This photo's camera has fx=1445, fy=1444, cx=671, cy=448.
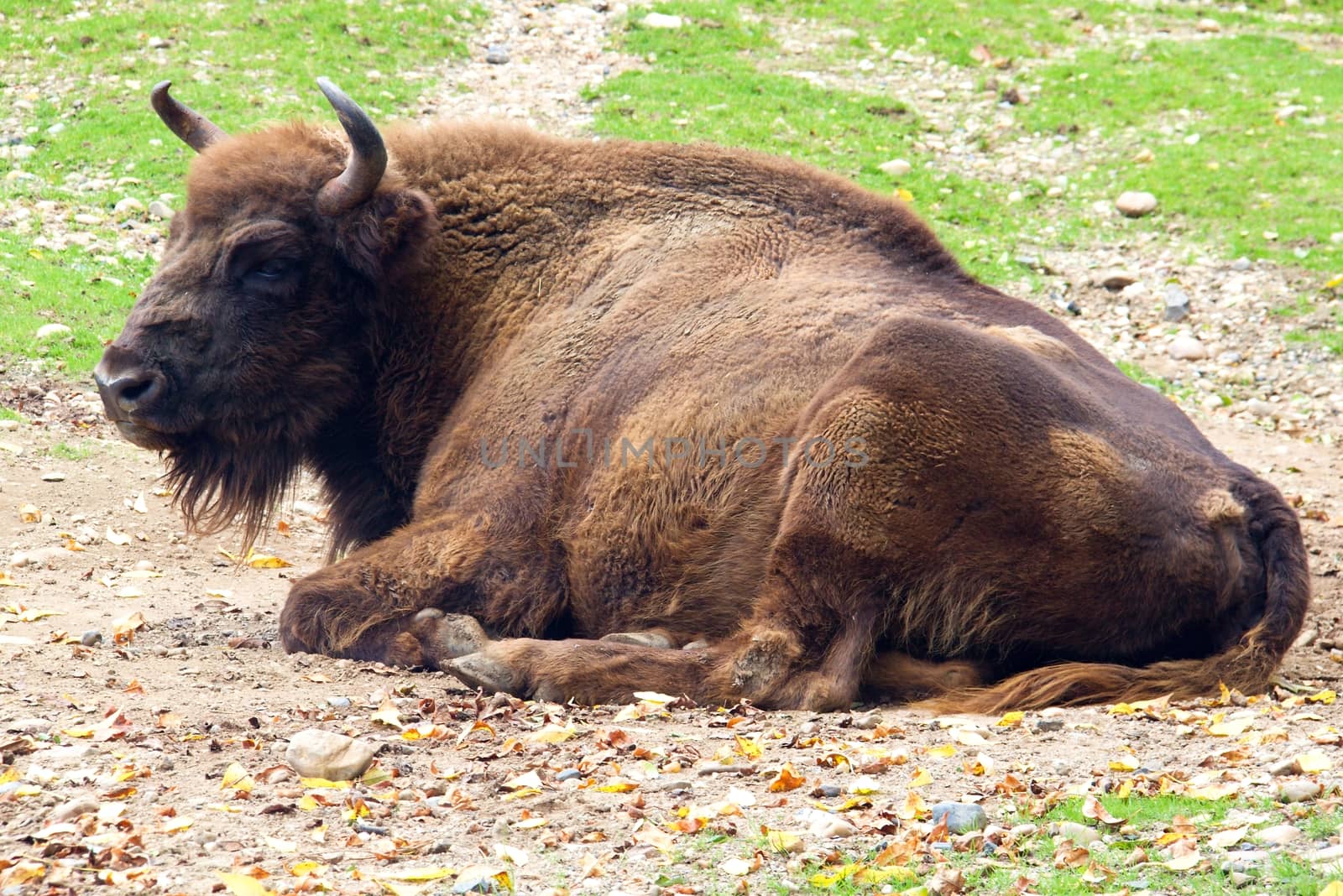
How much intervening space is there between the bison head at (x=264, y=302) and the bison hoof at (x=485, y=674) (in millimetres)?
1662

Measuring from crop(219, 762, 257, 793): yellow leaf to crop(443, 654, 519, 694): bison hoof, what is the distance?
3.99 ft

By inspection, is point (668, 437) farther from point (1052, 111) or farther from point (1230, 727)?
point (1052, 111)

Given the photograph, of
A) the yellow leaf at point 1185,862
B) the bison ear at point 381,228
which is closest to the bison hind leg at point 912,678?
the yellow leaf at point 1185,862

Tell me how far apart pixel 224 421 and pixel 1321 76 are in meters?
14.1

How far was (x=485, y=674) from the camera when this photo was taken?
4777mm

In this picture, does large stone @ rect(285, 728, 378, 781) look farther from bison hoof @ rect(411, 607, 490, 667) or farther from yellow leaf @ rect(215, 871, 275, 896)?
bison hoof @ rect(411, 607, 490, 667)

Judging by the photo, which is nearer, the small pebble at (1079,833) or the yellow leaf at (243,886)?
the yellow leaf at (243,886)

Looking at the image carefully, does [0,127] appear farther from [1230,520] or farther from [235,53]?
[1230,520]

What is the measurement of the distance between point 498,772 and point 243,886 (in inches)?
39.8

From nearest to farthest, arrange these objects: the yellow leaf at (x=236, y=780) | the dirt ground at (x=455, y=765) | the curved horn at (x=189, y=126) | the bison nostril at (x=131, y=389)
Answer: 1. the dirt ground at (x=455, y=765)
2. the yellow leaf at (x=236, y=780)
3. the bison nostril at (x=131, y=389)
4. the curved horn at (x=189, y=126)

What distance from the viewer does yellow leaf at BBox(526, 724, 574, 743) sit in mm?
4102

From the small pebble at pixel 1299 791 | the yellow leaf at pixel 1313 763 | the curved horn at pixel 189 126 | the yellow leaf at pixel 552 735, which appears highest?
the curved horn at pixel 189 126

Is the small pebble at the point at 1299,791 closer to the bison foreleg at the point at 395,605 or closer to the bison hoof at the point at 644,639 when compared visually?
the bison hoof at the point at 644,639

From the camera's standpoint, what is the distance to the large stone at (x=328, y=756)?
12.1ft
